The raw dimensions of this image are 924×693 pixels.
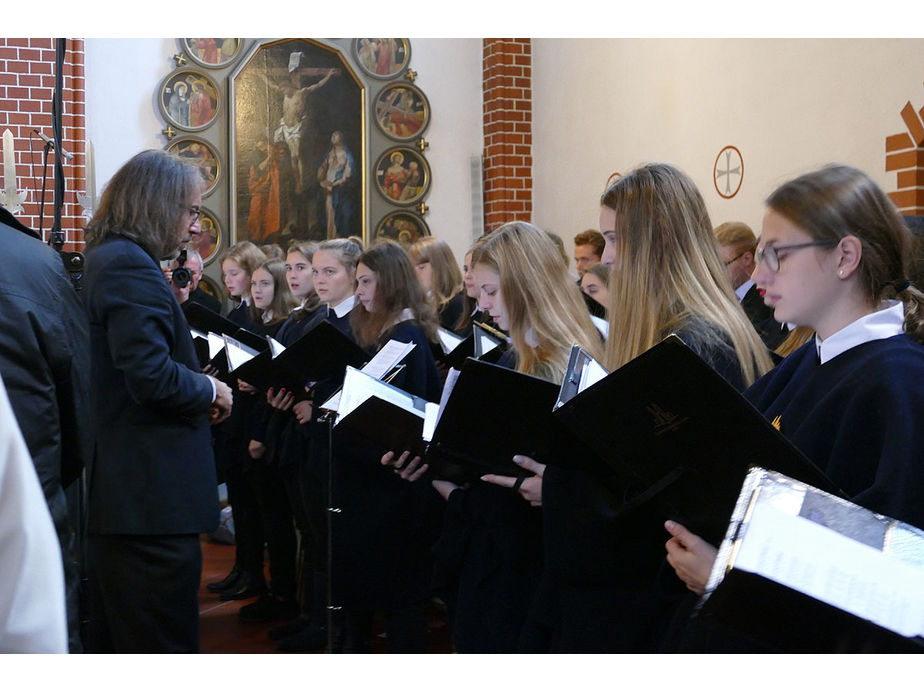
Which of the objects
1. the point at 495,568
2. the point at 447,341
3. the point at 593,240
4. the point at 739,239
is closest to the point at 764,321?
the point at 739,239

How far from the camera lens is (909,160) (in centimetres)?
581

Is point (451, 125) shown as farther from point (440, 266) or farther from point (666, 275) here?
point (666, 275)

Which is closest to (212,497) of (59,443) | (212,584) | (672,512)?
(59,443)

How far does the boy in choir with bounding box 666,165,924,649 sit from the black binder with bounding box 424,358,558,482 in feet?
1.77

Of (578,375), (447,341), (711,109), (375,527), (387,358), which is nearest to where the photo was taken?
(578,375)

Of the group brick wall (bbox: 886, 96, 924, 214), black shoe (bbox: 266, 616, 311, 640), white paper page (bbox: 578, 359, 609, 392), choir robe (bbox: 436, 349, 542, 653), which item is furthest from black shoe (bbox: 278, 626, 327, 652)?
brick wall (bbox: 886, 96, 924, 214)

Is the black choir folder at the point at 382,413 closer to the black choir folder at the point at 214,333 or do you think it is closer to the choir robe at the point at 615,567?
the choir robe at the point at 615,567

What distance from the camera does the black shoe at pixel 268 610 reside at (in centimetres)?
507

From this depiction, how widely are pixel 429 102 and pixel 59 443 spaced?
8.56 meters

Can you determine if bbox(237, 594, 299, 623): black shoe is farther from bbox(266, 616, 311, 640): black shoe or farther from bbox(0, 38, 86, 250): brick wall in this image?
bbox(0, 38, 86, 250): brick wall

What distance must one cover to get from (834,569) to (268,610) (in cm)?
419

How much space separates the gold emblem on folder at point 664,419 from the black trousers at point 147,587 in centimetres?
178

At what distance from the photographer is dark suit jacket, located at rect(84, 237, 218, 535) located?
2918 millimetres
